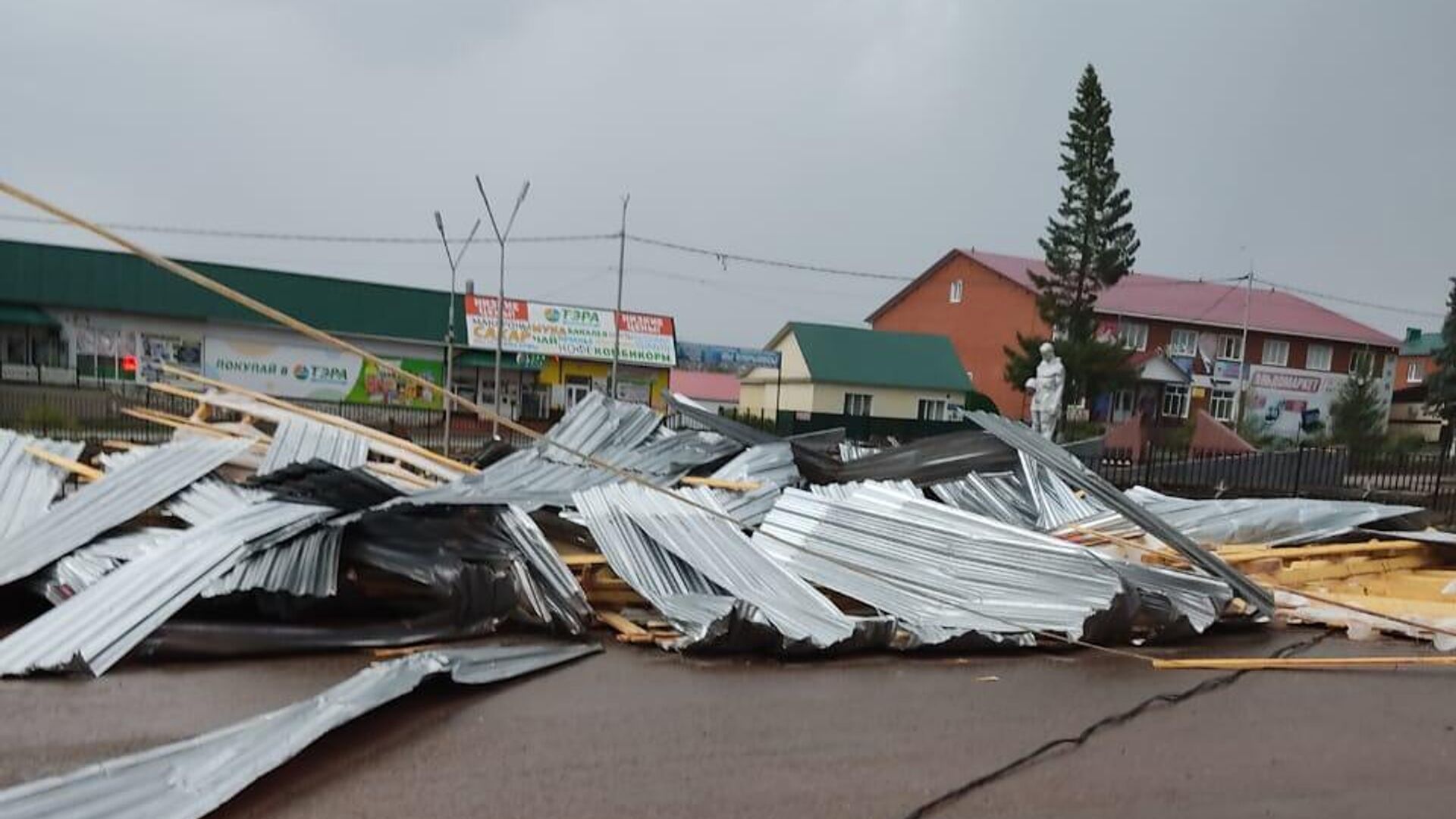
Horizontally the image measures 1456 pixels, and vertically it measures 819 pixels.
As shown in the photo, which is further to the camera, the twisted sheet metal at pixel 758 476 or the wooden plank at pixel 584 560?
the twisted sheet metal at pixel 758 476

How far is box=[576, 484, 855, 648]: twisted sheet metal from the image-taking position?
4945 millimetres

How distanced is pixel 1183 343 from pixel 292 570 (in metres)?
41.2

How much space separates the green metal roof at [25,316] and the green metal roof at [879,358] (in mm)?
26533

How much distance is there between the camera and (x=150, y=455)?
6090 mm

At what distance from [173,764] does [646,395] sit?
27.6 metres

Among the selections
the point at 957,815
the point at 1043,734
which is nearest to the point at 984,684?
the point at 1043,734

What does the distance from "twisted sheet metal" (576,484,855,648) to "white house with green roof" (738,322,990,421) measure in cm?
2688

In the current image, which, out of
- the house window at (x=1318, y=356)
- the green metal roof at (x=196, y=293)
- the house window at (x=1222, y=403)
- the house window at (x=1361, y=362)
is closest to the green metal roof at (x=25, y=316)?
the green metal roof at (x=196, y=293)

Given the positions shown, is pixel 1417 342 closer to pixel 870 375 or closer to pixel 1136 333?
pixel 1136 333

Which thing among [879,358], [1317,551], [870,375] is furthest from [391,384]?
[1317,551]

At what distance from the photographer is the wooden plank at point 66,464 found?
6098mm

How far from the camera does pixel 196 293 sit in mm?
26844

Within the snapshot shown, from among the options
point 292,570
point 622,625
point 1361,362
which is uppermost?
point 1361,362

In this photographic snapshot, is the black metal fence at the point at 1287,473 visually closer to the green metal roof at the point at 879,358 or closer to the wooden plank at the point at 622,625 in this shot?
the wooden plank at the point at 622,625
